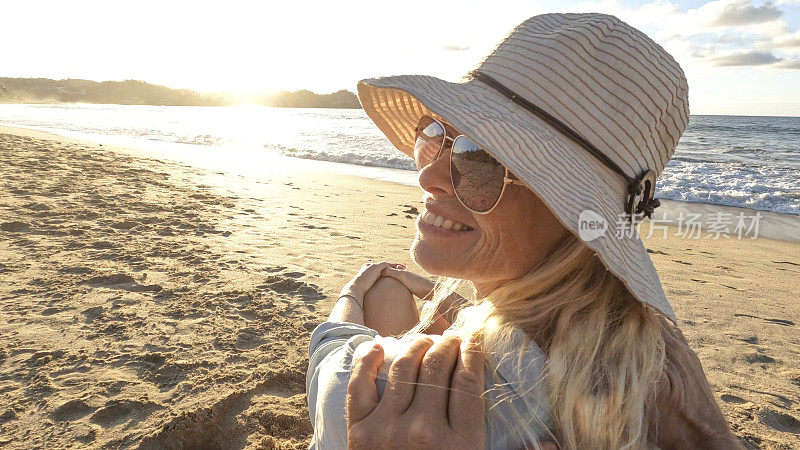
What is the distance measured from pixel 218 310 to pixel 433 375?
2.69m

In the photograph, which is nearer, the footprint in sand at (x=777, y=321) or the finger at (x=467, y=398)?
the finger at (x=467, y=398)

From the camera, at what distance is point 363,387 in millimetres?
1030

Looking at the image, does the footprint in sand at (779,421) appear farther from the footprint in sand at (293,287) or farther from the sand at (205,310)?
the footprint in sand at (293,287)

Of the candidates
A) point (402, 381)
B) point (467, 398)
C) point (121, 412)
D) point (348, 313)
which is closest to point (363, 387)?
point (402, 381)

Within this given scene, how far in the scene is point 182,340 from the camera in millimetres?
2900

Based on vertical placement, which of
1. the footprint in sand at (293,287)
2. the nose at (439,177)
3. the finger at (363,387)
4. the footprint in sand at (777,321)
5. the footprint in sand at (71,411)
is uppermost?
the nose at (439,177)

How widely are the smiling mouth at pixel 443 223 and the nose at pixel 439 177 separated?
7 cm

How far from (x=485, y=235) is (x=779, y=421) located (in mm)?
2423

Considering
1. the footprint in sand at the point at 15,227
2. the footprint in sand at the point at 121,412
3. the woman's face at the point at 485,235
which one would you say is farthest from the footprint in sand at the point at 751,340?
the footprint in sand at the point at 15,227

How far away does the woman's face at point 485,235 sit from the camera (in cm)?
129

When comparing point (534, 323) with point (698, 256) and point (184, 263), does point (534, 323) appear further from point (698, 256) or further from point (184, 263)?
point (698, 256)

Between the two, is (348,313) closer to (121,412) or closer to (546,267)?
(546,267)
